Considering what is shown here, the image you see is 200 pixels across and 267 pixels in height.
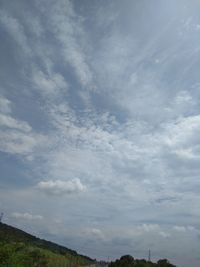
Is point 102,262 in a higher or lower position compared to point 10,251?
higher

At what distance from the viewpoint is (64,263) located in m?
→ 102

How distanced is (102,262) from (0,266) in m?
117

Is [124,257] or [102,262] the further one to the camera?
[102,262]

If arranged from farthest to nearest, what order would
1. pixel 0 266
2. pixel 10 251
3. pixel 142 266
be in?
pixel 142 266 < pixel 10 251 < pixel 0 266

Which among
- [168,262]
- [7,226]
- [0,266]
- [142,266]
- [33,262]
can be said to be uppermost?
[7,226]

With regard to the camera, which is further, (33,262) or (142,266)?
(142,266)

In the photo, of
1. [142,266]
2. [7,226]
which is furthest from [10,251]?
[7,226]

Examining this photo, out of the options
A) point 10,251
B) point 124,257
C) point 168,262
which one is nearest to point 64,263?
point 124,257

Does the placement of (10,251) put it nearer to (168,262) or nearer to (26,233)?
(168,262)

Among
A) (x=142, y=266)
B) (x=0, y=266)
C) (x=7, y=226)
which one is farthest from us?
(x=7, y=226)

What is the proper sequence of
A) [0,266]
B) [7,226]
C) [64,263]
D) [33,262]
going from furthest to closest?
[7,226], [64,263], [33,262], [0,266]

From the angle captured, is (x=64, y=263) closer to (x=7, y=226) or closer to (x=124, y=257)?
(x=124, y=257)

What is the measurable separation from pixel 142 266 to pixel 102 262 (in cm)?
9463

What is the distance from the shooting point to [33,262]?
75.3 meters
